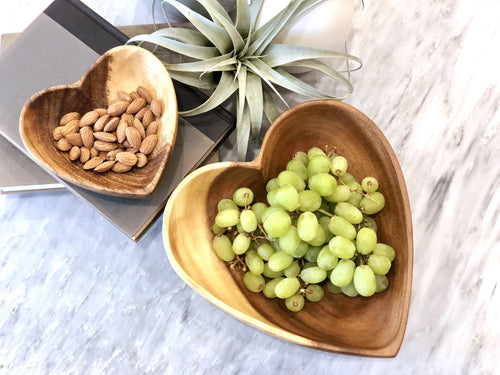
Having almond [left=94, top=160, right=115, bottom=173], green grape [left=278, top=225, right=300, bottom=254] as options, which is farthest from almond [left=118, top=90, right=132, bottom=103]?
green grape [left=278, top=225, right=300, bottom=254]

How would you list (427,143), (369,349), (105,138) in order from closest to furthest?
(369,349), (105,138), (427,143)

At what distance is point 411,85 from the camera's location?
80 centimetres

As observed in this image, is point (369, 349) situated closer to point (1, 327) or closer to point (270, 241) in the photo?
point (270, 241)

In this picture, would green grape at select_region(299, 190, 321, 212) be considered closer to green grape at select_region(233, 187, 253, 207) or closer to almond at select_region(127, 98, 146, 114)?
green grape at select_region(233, 187, 253, 207)

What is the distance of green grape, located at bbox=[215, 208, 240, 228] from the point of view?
24.0 inches

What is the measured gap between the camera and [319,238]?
0.59 meters

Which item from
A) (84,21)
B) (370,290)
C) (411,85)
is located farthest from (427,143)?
(84,21)

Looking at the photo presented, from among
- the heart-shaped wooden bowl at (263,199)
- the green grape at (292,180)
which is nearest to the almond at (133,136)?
the heart-shaped wooden bowl at (263,199)

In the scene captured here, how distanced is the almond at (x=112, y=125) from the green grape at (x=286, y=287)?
32 centimetres

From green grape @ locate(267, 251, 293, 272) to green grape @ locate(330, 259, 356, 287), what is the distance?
0.20ft

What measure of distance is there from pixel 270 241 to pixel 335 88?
0.33m

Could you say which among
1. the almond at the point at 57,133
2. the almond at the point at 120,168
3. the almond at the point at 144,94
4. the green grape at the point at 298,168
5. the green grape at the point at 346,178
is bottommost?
the almond at the point at 120,168

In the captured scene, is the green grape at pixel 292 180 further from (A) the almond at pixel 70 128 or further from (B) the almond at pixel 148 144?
(A) the almond at pixel 70 128

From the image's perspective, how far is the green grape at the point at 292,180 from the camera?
0.60 meters
